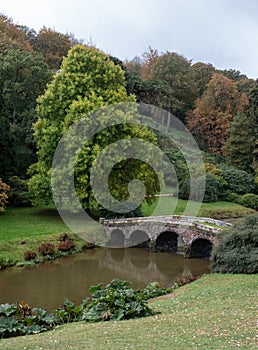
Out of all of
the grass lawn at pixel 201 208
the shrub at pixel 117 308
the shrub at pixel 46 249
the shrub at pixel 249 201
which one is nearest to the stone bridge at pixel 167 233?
the shrub at pixel 46 249

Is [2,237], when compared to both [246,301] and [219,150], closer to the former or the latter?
[246,301]

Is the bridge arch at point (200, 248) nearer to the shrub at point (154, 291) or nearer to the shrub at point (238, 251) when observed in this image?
the shrub at point (238, 251)

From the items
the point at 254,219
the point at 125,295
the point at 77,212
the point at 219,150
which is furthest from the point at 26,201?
the point at 219,150

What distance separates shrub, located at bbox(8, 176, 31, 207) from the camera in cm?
4198

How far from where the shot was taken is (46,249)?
107 feet

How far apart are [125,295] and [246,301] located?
4896 mm

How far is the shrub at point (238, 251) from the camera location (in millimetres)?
24636

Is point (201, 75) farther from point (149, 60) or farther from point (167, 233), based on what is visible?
point (167, 233)

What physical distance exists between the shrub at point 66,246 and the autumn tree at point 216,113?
133ft

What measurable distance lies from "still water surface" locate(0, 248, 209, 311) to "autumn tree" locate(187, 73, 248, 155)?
38.6 metres

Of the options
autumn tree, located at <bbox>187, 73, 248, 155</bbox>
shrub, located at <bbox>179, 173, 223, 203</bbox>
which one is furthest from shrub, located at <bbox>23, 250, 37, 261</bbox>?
autumn tree, located at <bbox>187, 73, 248, 155</bbox>

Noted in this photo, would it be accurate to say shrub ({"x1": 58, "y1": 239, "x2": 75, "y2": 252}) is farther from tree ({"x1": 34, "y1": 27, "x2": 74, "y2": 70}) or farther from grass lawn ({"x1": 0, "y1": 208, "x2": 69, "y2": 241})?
tree ({"x1": 34, "y1": 27, "x2": 74, "y2": 70})

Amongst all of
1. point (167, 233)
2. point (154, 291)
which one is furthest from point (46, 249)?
point (154, 291)

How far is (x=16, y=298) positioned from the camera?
2352 centimetres
